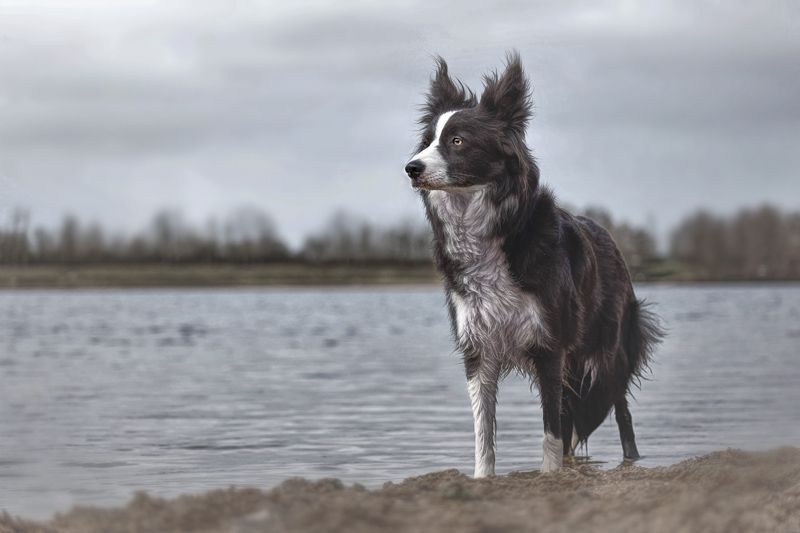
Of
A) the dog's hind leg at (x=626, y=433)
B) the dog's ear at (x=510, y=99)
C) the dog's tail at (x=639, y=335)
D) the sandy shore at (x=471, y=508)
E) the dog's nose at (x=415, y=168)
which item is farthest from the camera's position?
the dog's hind leg at (x=626, y=433)

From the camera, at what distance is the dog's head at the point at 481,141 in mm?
6930

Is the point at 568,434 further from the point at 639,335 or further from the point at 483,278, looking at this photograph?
the point at 483,278

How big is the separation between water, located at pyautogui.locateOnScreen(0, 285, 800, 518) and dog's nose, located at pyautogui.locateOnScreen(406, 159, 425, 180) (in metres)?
2.62

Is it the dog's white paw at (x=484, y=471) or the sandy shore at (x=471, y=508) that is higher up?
the sandy shore at (x=471, y=508)

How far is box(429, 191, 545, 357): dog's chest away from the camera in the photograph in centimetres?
709

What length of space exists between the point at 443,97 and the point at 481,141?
577 mm

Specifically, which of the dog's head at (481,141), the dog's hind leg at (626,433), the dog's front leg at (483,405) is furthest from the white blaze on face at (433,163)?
the dog's hind leg at (626,433)

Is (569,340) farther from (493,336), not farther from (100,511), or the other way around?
(100,511)

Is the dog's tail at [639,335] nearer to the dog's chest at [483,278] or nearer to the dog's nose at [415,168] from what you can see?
the dog's chest at [483,278]

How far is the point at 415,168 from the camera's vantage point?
6836mm

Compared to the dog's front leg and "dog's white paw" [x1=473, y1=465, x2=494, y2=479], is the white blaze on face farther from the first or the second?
"dog's white paw" [x1=473, y1=465, x2=494, y2=479]

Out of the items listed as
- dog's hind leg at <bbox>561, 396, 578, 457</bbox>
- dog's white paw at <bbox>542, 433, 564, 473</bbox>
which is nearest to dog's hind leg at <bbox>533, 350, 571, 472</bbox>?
dog's white paw at <bbox>542, 433, 564, 473</bbox>

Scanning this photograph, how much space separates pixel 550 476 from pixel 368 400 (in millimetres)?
7975

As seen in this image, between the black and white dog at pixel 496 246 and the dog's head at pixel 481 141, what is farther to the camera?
the black and white dog at pixel 496 246
